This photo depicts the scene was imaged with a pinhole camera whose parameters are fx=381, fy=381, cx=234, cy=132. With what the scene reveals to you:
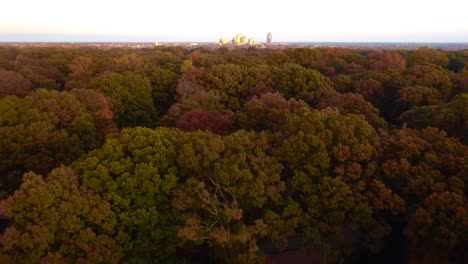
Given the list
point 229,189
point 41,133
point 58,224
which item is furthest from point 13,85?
point 229,189

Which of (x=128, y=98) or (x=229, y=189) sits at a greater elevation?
(x=128, y=98)

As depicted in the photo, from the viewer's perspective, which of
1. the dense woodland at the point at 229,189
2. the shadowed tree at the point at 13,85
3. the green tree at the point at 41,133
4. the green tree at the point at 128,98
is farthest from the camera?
the shadowed tree at the point at 13,85

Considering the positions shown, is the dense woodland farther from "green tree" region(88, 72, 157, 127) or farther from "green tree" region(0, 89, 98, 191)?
"green tree" region(88, 72, 157, 127)

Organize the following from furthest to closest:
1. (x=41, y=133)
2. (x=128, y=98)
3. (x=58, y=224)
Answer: (x=128, y=98) < (x=41, y=133) < (x=58, y=224)

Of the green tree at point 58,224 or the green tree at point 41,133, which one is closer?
the green tree at point 58,224

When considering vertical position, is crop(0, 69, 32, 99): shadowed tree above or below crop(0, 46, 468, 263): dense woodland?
above

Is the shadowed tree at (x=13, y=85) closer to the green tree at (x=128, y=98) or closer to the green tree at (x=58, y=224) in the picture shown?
the green tree at (x=128, y=98)

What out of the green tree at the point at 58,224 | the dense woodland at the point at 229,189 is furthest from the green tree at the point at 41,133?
the green tree at the point at 58,224

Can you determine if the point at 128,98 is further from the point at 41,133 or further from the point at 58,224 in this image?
the point at 58,224

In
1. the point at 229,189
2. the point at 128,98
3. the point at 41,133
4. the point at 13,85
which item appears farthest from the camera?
the point at 13,85

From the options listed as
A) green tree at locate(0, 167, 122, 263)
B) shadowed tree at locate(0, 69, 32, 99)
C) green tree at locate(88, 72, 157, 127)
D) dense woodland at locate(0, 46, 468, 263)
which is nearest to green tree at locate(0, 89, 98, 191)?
dense woodland at locate(0, 46, 468, 263)

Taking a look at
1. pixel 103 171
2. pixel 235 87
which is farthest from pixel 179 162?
pixel 235 87
